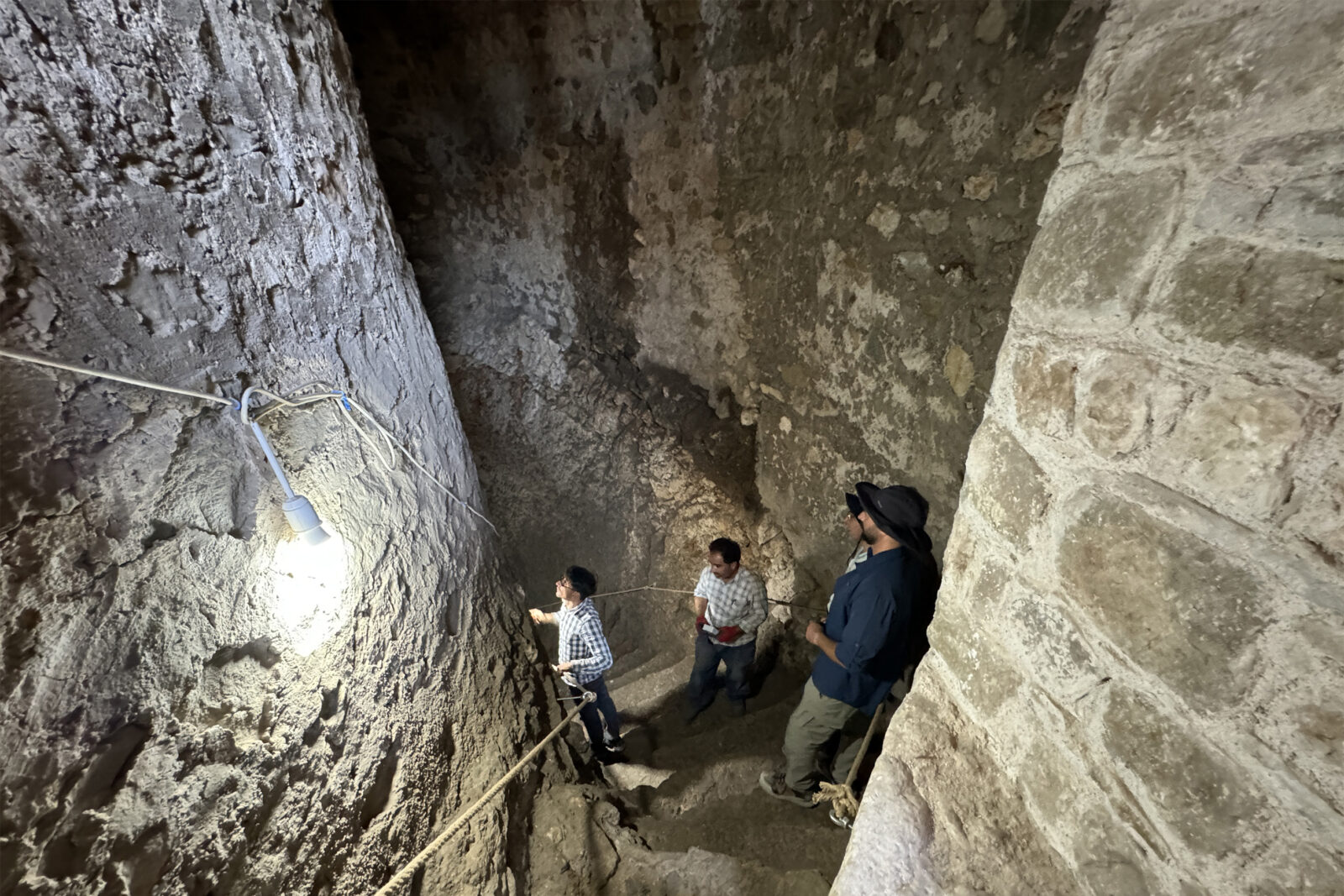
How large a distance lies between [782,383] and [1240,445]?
8.04 feet

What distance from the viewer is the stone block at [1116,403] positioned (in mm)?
647

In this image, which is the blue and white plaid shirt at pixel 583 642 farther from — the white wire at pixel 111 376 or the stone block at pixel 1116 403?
the stone block at pixel 1116 403

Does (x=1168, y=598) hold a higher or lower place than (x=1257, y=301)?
lower

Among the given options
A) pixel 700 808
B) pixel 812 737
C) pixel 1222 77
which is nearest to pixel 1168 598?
pixel 1222 77

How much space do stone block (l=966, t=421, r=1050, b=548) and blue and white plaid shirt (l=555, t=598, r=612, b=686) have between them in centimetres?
214

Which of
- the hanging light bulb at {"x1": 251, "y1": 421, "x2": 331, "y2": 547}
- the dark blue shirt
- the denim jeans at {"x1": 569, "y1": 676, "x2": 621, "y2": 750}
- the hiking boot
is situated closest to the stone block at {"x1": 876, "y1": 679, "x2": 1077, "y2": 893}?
the dark blue shirt

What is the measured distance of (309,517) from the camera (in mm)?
1180

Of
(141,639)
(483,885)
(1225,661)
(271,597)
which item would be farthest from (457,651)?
(1225,661)

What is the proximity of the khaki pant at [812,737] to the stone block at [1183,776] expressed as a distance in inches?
70.3

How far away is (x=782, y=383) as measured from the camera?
9.77 feet

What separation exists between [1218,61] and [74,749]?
5.75ft

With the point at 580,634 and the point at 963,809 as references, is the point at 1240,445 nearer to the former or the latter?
the point at 963,809

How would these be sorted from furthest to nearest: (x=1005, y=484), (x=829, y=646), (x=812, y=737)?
1. (x=812, y=737)
2. (x=829, y=646)
3. (x=1005, y=484)

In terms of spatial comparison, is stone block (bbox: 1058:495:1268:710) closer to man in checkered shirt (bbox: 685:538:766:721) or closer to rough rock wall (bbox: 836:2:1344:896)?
rough rock wall (bbox: 836:2:1344:896)
